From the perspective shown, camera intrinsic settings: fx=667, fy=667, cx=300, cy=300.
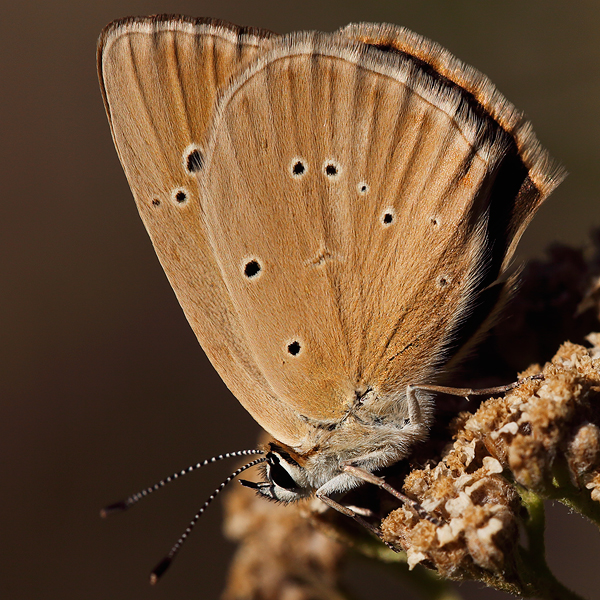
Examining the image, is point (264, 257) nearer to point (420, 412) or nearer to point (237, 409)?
point (420, 412)

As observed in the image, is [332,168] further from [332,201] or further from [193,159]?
[193,159]

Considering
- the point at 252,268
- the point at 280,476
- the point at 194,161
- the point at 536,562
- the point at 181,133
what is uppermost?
the point at 181,133

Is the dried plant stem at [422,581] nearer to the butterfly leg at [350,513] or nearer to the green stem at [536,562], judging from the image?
the butterfly leg at [350,513]

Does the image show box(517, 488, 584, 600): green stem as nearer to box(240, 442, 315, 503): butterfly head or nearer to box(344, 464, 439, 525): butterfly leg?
box(344, 464, 439, 525): butterfly leg

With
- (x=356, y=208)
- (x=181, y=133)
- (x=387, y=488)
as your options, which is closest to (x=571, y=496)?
(x=387, y=488)

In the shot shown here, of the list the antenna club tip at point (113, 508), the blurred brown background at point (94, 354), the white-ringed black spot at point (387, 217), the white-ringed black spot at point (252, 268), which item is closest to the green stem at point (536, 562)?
the white-ringed black spot at point (387, 217)

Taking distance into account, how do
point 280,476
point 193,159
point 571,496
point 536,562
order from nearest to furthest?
point 571,496, point 536,562, point 193,159, point 280,476

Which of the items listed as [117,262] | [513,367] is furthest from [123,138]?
[117,262]
